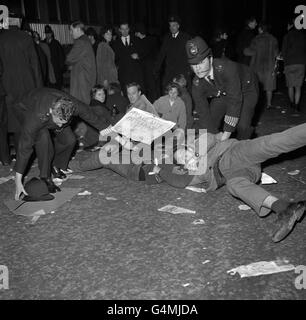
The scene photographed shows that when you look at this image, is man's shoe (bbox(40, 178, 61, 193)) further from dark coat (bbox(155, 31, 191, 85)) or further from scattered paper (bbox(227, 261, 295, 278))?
dark coat (bbox(155, 31, 191, 85))

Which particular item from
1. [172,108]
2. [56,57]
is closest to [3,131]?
[172,108]

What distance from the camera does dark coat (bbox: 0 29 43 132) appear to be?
16.9 ft

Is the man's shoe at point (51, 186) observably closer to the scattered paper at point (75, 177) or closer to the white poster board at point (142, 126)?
the scattered paper at point (75, 177)

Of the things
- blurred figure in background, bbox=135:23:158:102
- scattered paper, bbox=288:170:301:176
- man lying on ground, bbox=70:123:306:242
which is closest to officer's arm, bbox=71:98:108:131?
man lying on ground, bbox=70:123:306:242

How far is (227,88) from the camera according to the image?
435cm

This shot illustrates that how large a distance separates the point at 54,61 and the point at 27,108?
5164 millimetres

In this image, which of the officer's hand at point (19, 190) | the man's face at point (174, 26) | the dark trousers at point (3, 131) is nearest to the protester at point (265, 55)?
the man's face at point (174, 26)

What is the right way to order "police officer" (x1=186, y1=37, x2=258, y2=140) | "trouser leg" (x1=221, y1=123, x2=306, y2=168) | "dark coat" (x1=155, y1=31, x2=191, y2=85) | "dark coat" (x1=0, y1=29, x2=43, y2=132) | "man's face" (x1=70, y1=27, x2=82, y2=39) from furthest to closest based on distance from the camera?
"dark coat" (x1=155, y1=31, x2=191, y2=85) < "man's face" (x1=70, y1=27, x2=82, y2=39) < "dark coat" (x1=0, y1=29, x2=43, y2=132) < "police officer" (x1=186, y1=37, x2=258, y2=140) < "trouser leg" (x1=221, y1=123, x2=306, y2=168)

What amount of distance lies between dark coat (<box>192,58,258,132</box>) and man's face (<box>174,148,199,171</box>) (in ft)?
1.85

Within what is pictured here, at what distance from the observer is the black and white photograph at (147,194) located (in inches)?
103

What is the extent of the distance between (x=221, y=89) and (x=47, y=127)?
199 centimetres

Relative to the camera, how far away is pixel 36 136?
4.18 m

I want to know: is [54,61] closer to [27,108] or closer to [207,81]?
[27,108]

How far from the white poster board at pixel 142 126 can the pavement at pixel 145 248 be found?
616 millimetres
